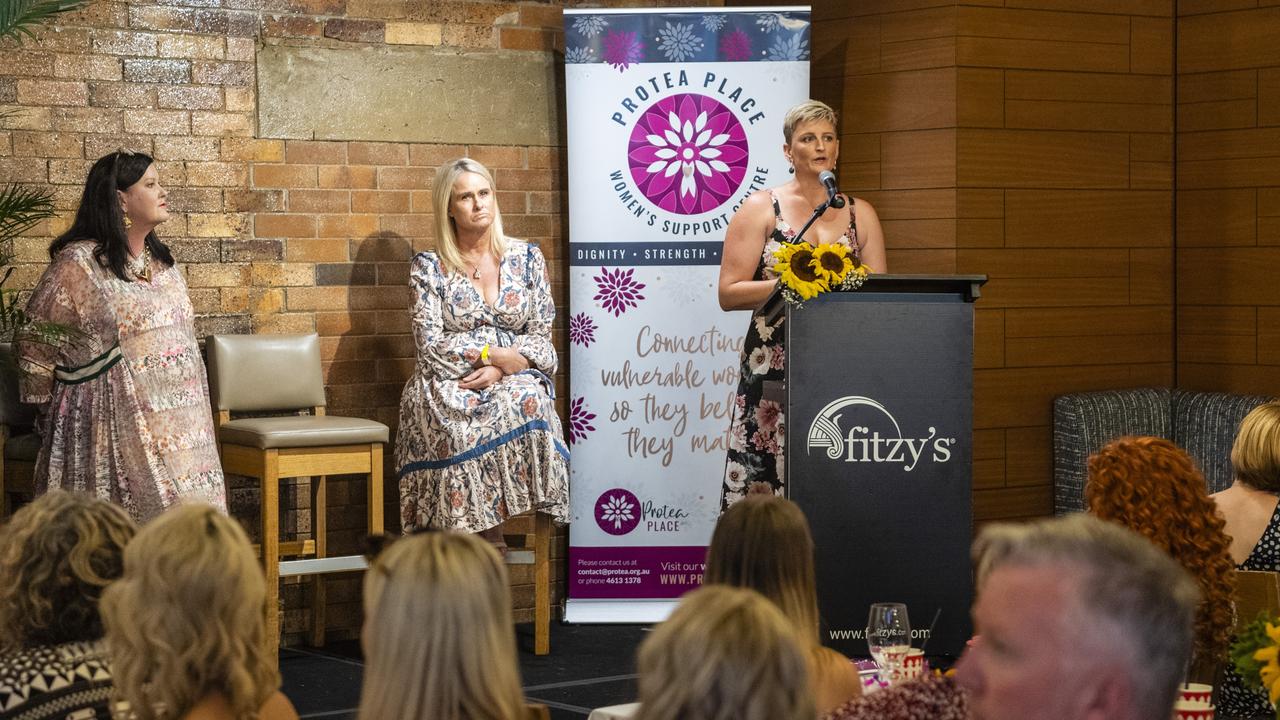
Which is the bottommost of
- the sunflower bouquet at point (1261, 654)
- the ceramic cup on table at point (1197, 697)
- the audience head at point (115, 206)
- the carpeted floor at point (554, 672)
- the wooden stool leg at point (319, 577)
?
the carpeted floor at point (554, 672)

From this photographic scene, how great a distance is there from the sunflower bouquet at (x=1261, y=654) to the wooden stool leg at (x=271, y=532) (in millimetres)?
3370

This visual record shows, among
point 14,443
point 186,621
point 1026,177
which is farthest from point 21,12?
point 1026,177

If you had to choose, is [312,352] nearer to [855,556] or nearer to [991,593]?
[855,556]

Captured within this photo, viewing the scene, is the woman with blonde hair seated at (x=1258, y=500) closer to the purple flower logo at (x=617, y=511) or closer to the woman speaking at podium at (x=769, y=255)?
the woman speaking at podium at (x=769, y=255)

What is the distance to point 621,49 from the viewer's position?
5480 mm

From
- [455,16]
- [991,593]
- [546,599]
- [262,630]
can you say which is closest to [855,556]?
[546,599]

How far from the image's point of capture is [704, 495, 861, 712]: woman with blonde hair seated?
228 centimetres

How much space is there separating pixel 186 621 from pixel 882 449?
2.32 metres

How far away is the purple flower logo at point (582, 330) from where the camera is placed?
5504 millimetres

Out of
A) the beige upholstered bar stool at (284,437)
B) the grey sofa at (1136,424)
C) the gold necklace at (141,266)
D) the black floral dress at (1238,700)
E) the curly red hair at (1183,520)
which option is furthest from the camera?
the grey sofa at (1136,424)

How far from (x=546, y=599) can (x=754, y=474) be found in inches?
43.3

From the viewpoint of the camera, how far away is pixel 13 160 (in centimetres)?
493

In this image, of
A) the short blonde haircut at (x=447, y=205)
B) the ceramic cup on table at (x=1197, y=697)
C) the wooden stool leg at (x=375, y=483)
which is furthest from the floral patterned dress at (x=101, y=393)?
the ceramic cup on table at (x=1197, y=697)

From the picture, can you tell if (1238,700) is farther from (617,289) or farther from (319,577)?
(319,577)
